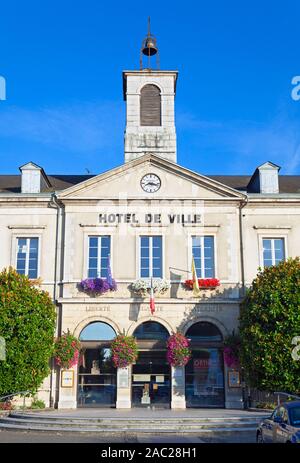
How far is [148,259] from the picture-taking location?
80.6ft

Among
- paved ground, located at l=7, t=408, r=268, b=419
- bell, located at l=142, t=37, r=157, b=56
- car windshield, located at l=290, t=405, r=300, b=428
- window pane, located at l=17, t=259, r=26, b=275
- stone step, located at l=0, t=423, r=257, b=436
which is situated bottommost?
stone step, located at l=0, t=423, r=257, b=436

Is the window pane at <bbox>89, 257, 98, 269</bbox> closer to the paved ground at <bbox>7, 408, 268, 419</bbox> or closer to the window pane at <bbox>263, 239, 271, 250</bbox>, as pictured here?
the paved ground at <bbox>7, 408, 268, 419</bbox>

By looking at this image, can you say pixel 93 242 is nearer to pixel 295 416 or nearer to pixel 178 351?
pixel 178 351

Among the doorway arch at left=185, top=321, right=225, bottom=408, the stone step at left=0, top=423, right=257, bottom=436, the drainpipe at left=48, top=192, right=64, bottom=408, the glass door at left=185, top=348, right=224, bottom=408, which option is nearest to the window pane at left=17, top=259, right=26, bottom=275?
the drainpipe at left=48, top=192, right=64, bottom=408

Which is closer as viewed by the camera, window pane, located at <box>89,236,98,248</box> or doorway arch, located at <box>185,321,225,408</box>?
doorway arch, located at <box>185,321,225,408</box>

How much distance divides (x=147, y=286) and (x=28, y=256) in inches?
209

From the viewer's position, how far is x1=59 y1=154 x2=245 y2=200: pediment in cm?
2508

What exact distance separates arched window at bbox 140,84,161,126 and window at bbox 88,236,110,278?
7.15m

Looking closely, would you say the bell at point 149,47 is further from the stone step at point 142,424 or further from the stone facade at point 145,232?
the stone step at point 142,424

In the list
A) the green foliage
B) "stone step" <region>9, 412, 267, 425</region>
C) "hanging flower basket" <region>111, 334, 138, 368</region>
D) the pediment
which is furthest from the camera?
the pediment

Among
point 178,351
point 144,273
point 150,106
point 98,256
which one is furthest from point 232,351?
point 150,106

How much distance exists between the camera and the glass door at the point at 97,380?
23.3 meters
